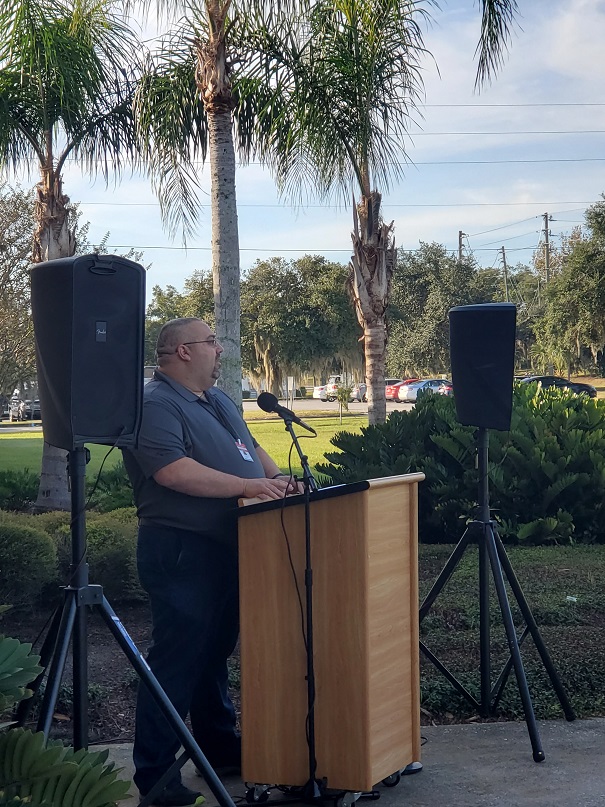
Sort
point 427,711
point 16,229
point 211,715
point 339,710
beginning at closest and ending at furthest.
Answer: point 339,710, point 211,715, point 427,711, point 16,229

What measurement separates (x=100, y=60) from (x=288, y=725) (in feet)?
30.8

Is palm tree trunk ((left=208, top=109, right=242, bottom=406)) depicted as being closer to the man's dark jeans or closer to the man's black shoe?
the man's dark jeans

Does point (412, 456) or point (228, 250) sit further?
point (412, 456)

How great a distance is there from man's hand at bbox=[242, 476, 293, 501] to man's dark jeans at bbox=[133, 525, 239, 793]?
1.08 ft

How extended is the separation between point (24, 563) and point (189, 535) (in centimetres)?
298

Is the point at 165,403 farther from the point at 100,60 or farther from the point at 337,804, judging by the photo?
the point at 100,60

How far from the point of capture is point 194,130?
10.9 meters

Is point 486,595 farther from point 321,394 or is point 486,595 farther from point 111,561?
point 321,394

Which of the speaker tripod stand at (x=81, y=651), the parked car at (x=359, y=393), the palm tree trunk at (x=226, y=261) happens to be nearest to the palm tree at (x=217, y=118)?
the palm tree trunk at (x=226, y=261)

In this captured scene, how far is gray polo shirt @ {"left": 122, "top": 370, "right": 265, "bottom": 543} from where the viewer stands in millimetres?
3926

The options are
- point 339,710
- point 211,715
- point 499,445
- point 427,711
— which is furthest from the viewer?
point 499,445

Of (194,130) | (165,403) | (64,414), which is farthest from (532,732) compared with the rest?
(194,130)

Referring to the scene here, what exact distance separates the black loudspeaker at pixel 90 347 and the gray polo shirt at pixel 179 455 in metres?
0.33

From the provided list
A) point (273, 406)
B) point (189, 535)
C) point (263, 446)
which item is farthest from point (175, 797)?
point (263, 446)
